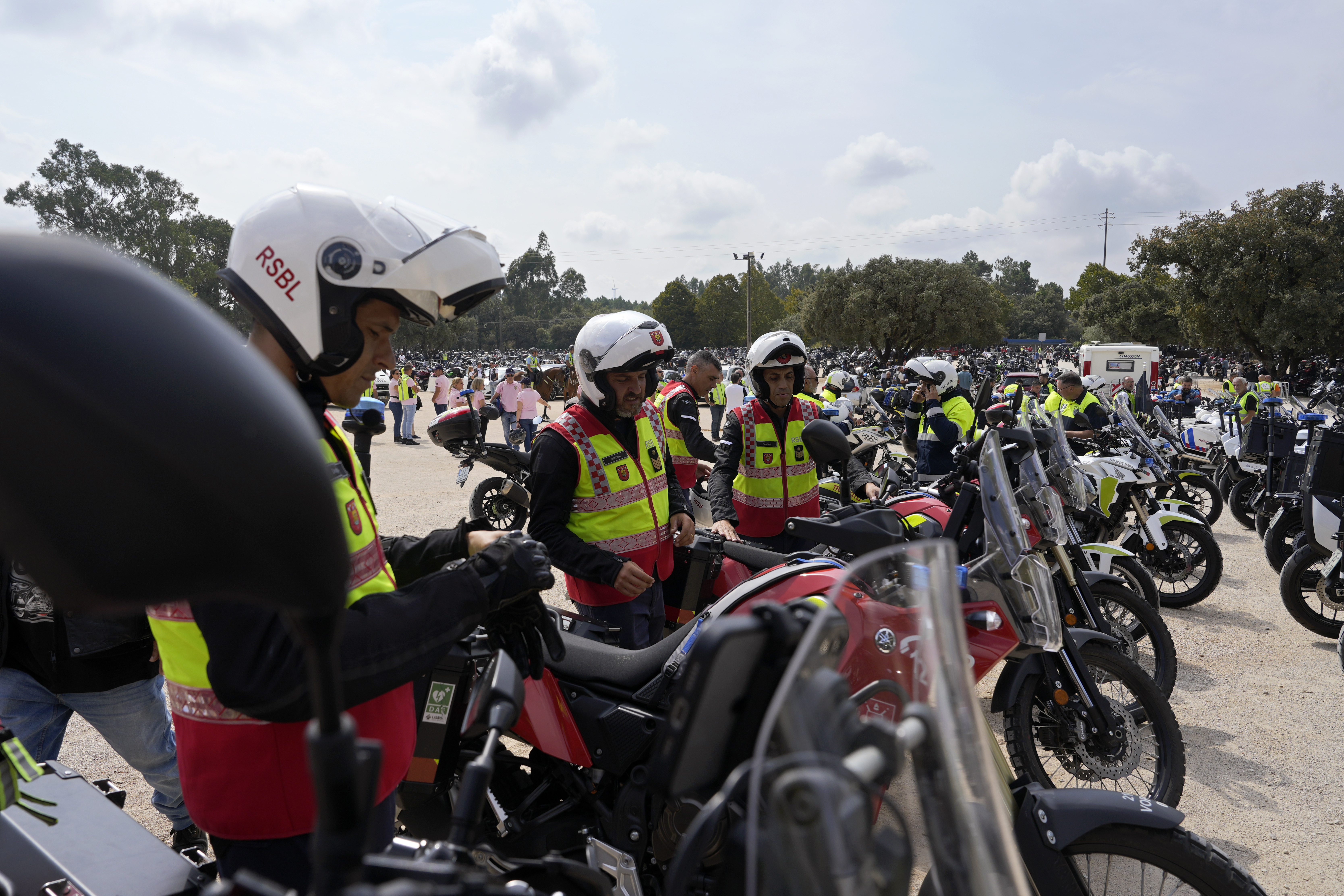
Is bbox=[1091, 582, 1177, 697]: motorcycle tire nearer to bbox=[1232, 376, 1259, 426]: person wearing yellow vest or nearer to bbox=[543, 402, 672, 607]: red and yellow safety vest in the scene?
bbox=[543, 402, 672, 607]: red and yellow safety vest

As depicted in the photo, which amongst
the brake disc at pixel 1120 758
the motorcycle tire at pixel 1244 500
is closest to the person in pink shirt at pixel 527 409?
the motorcycle tire at pixel 1244 500

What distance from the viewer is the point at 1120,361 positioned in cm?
2548

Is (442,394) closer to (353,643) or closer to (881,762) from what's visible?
(353,643)

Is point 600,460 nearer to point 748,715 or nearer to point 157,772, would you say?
point 157,772

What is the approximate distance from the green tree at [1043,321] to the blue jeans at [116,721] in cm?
9441

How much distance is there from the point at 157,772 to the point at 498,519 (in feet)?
20.0

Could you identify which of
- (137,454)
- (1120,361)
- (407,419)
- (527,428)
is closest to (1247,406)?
(527,428)

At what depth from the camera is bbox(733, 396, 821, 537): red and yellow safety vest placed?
4691mm

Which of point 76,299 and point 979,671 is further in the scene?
point 979,671

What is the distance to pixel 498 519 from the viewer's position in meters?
8.66

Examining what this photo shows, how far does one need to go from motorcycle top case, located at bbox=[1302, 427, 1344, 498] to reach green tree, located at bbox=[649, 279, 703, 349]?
8531cm

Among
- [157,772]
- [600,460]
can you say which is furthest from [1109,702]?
[157,772]

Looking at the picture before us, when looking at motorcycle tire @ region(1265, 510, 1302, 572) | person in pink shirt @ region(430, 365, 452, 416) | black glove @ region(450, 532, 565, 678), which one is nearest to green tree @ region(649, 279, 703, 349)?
person in pink shirt @ region(430, 365, 452, 416)

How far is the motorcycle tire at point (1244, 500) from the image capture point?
8.92m
